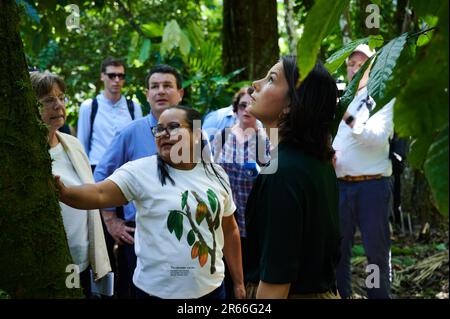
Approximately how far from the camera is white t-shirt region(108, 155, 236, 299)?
8.39ft

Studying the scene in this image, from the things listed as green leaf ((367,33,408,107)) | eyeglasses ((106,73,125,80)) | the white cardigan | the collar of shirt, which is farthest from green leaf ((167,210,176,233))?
eyeglasses ((106,73,125,80))

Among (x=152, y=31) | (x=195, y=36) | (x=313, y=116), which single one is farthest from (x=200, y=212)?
(x=152, y=31)

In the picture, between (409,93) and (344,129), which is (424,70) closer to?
(409,93)

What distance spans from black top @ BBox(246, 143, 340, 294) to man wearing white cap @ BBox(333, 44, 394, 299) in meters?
2.34

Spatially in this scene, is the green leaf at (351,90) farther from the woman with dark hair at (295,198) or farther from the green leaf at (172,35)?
the green leaf at (172,35)

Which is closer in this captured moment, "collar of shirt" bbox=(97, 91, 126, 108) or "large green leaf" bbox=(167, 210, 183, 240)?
"large green leaf" bbox=(167, 210, 183, 240)

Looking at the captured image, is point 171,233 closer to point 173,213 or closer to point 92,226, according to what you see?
point 173,213

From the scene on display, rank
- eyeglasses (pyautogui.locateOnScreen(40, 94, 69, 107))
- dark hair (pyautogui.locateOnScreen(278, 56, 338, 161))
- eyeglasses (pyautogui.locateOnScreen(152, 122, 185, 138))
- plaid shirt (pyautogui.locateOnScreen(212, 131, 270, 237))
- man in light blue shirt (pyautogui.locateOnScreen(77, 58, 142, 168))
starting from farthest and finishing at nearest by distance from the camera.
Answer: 1. man in light blue shirt (pyautogui.locateOnScreen(77, 58, 142, 168))
2. plaid shirt (pyautogui.locateOnScreen(212, 131, 270, 237))
3. eyeglasses (pyautogui.locateOnScreen(40, 94, 69, 107))
4. eyeglasses (pyautogui.locateOnScreen(152, 122, 185, 138))
5. dark hair (pyautogui.locateOnScreen(278, 56, 338, 161))

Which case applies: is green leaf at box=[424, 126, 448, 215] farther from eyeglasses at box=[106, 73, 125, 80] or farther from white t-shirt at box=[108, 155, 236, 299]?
eyeglasses at box=[106, 73, 125, 80]

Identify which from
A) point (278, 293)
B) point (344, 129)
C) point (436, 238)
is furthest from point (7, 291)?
point (436, 238)

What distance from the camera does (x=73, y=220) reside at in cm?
288

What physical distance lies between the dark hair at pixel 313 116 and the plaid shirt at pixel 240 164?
199cm

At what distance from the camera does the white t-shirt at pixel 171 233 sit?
2.56 meters

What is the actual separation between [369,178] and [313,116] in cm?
253
